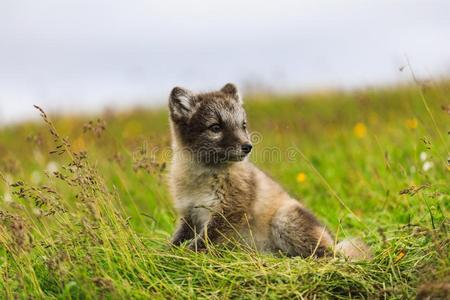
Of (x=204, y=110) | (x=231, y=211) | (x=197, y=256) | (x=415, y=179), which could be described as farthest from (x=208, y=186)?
(x=415, y=179)

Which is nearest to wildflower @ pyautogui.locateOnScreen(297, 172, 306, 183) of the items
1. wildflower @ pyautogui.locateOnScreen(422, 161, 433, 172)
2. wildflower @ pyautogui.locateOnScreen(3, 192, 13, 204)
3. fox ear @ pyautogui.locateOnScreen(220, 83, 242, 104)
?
wildflower @ pyautogui.locateOnScreen(422, 161, 433, 172)

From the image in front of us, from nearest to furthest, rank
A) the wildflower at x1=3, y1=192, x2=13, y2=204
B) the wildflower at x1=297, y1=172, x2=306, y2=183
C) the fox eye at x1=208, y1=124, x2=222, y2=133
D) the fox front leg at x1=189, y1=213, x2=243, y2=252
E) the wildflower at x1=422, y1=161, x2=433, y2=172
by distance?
1. the wildflower at x1=3, y1=192, x2=13, y2=204
2. the fox front leg at x1=189, y1=213, x2=243, y2=252
3. the fox eye at x1=208, y1=124, x2=222, y2=133
4. the wildflower at x1=422, y1=161, x2=433, y2=172
5. the wildflower at x1=297, y1=172, x2=306, y2=183

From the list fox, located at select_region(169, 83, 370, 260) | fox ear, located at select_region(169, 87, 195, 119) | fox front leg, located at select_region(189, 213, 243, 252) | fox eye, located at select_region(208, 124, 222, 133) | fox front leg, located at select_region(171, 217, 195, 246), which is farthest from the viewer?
fox ear, located at select_region(169, 87, 195, 119)

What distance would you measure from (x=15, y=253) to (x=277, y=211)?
7.35 feet

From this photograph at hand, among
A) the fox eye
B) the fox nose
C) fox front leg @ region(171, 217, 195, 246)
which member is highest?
the fox eye

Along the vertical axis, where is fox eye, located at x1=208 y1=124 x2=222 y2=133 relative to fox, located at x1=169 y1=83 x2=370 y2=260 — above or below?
above

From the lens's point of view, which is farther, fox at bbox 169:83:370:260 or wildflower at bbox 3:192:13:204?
fox at bbox 169:83:370:260

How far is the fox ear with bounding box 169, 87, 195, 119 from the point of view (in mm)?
5988

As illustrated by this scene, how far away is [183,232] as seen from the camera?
18.5 feet

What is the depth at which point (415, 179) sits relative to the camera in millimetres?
7297

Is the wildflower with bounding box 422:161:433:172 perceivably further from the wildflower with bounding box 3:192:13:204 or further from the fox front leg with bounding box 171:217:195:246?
the wildflower with bounding box 3:192:13:204

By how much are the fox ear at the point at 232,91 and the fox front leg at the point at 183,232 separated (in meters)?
1.25

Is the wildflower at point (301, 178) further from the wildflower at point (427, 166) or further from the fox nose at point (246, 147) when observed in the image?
the fox nose at point (246, 147)

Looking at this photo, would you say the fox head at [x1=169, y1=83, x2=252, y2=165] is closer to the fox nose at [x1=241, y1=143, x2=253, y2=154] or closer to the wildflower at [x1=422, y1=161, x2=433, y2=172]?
the fox nose at [x1=241, y1=143, x2=253, y2=154]
